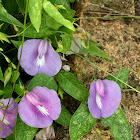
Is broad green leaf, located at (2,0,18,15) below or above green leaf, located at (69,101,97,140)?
above

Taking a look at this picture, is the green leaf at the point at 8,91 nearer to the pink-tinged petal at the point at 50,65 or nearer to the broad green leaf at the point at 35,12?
the pink-tinged petal at the point at 50,65

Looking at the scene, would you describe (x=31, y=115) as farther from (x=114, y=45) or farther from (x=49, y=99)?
(x=114, y=45)

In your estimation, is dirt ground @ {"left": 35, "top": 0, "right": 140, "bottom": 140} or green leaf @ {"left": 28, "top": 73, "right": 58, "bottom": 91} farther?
dirt ground @ {"left": 35, "top": 0, "right": 140, "bottom": 140}

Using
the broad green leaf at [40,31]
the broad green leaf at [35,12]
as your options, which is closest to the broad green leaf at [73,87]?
the broad green leaf at [40,31]

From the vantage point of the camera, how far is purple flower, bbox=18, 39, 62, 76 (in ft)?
2.96

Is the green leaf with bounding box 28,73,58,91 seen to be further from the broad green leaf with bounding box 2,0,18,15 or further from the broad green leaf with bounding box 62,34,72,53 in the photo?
the broad green leaf with bounding box 2,0,18,15

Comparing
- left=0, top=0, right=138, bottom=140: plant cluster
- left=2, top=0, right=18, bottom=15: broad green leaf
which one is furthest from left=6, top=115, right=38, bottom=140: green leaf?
left=2, top=0, right=18, bottom=15: broad green leaf

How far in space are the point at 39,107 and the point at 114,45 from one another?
58cm

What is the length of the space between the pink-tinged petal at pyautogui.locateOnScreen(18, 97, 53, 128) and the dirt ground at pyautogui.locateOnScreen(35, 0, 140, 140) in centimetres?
30

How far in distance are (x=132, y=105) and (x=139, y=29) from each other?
422mm

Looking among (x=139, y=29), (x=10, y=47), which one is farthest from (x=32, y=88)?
(x=139, y=29)

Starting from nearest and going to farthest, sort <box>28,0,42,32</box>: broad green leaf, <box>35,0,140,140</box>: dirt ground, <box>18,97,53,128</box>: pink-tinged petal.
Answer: <box>28,0,42,32</box>: broad green leaf < <box>18,97,53,128</box>: pink-tinged petal < <box>35,0,140,140</box>: dirt ground

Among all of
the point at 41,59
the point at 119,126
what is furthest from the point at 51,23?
the point at 119,126

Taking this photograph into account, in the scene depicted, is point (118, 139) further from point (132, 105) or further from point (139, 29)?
point (139, 29)
